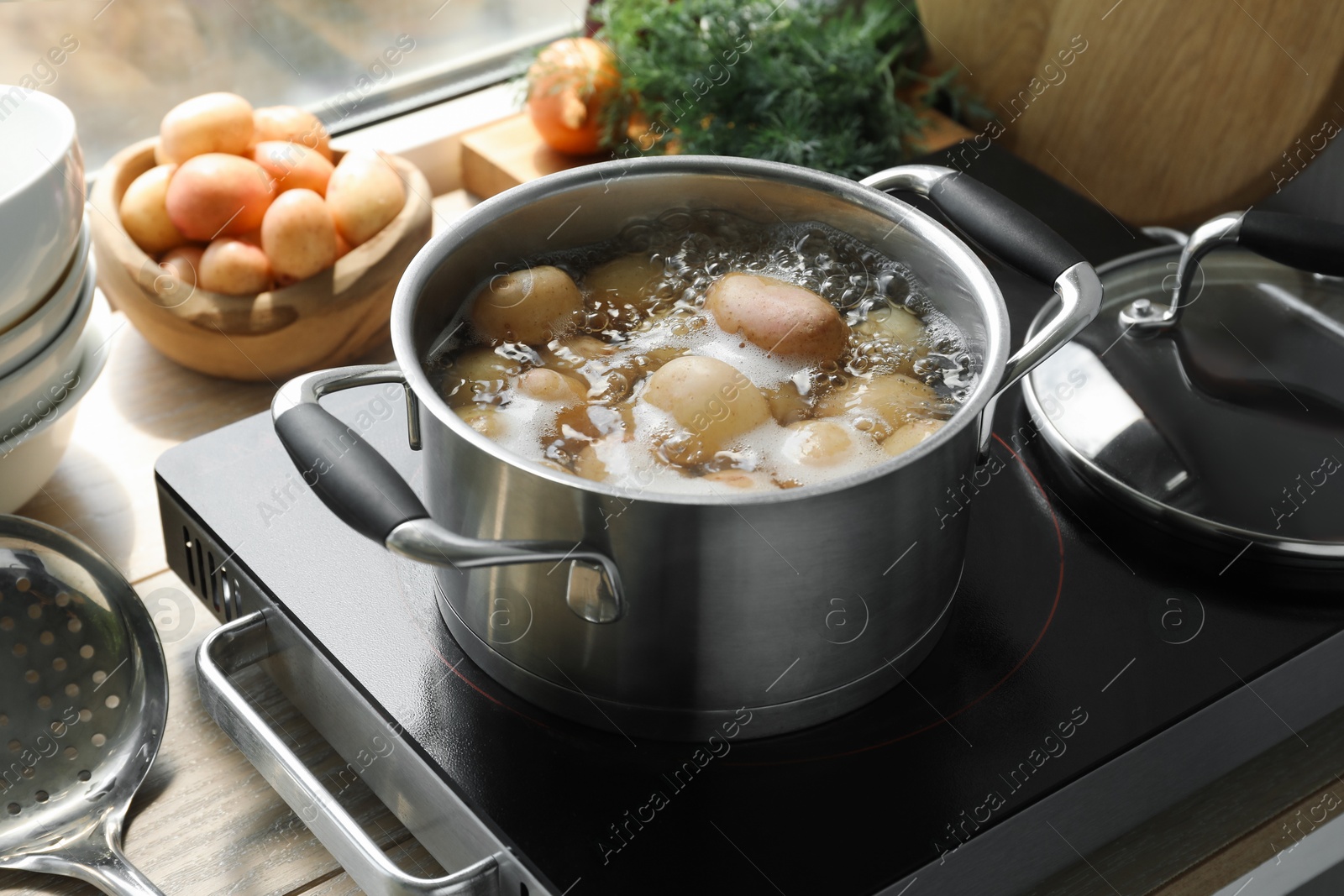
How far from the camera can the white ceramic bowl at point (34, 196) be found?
2.10 ft

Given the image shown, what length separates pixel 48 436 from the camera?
75 cm

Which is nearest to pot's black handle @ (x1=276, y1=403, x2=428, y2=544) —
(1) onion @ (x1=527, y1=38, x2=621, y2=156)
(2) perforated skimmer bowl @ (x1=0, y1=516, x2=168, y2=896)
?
(2) perforated skimmer bowl @ (x1=0, y1=516, x2=168, y2=896)

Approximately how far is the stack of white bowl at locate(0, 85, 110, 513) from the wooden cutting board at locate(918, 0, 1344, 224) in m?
0.65

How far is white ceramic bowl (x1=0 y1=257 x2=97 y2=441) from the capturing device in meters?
0.69

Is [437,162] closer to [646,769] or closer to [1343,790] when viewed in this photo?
[646,769]

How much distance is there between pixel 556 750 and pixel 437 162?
720 mm

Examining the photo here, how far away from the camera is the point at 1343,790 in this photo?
67 cm

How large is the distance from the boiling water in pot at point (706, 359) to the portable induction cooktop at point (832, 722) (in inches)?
2.9

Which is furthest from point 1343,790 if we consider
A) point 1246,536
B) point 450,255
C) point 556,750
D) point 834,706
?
point 450,255

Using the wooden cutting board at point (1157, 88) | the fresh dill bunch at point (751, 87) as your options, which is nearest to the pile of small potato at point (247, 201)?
the fresh dill bunch at point (751, 87)

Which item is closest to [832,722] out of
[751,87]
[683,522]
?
[683,522]

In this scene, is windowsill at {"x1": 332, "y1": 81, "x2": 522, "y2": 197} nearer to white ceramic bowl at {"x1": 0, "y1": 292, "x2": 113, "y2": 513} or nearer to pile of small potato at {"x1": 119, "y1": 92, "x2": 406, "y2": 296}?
pile of small potato at {"x1": 119, "y1": 92, "x2": 406, "y2": 296}

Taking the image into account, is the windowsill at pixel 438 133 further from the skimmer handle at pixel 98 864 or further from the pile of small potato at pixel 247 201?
the skimmer handle at pixel 98 864

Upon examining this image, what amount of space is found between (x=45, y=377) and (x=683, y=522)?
17.5 inches
